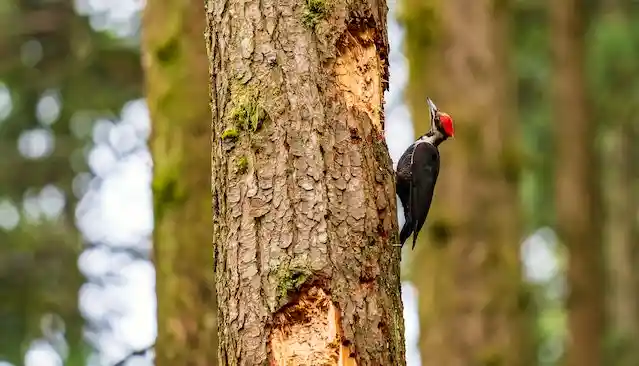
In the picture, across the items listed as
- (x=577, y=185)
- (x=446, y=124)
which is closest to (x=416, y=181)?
(x=446, y=124)

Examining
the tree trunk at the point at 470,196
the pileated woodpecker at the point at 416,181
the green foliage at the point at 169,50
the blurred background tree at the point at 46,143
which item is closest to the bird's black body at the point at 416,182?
the pileated woodpecker at the point at 416,181

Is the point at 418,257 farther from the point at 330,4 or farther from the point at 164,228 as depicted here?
the point at 330,4

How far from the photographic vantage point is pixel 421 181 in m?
3.98

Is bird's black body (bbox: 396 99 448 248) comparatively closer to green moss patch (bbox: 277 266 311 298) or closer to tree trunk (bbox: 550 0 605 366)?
green moss patch (bbox: 277 266 311 298)

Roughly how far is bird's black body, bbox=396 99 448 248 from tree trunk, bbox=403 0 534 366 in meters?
0.96

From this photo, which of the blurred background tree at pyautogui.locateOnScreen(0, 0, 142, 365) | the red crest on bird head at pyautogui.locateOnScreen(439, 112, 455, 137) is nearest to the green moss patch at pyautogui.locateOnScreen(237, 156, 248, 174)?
the red crest on bird head at pyautogui.locateOnScreen(439, 112, 455, 137)

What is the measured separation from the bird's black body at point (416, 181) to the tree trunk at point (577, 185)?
5.08 m

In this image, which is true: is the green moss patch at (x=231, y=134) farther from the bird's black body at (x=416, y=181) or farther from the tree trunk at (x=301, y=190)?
the bird's black body at (x=416, y=181)

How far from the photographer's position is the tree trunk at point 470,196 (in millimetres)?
4887

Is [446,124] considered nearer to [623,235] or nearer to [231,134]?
[231,134]

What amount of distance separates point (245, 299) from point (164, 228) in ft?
7.35

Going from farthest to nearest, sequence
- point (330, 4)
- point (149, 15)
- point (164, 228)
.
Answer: point (149, 15), point (164, 228), point (330, 4)

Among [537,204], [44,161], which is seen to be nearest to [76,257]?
[44,161]

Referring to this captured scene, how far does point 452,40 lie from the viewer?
17.2 ft
